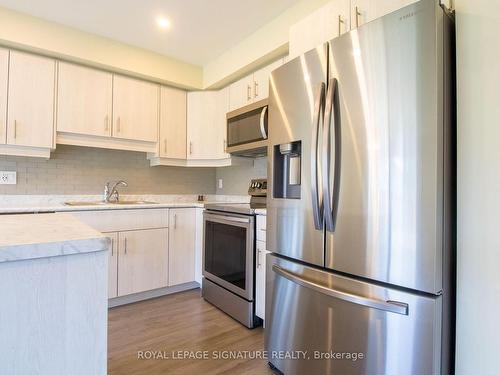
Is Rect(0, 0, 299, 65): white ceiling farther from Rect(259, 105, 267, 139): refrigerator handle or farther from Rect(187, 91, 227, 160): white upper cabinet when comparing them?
Rect(259, 105, 267, 139): refrigerator handle

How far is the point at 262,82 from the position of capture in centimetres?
259

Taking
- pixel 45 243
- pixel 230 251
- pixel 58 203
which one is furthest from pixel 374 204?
pixel 58 203

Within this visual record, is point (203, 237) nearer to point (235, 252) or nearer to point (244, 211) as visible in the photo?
point (235, 252)

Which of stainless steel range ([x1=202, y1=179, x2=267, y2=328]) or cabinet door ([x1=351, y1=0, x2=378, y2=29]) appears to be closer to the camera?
cabinet door ([x1=351, y1=0, x2=378, y2=29])

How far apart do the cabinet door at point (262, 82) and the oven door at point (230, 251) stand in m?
1.07

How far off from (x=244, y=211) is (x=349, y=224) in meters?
1.04

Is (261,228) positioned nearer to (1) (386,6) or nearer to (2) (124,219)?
(2) (124,219)

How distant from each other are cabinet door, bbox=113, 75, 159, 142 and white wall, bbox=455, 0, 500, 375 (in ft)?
8.46

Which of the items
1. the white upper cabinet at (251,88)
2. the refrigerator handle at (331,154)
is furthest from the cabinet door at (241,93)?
the refrigerator handle at (331,154)

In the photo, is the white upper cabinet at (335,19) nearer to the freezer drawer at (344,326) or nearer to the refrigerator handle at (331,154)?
the refrigerator handle at (331,154)

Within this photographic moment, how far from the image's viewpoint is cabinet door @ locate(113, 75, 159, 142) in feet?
9.16

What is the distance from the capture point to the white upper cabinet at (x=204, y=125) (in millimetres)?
3143

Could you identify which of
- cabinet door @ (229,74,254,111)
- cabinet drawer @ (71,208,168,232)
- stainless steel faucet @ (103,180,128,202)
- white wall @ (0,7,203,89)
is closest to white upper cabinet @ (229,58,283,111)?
cabinet door @ (229,74,254,111)

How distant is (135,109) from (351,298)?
2563 millimetres
